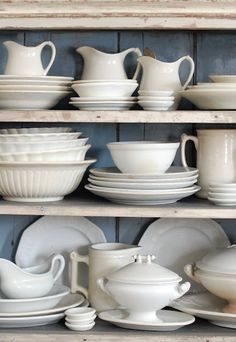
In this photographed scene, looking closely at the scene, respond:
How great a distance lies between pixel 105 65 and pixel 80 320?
0.56 meters

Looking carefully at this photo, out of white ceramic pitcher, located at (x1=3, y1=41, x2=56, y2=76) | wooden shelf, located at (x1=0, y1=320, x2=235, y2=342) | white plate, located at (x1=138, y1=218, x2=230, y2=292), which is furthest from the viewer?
white plate, located at (x1=138, y1=218, x2=230, y2=292)

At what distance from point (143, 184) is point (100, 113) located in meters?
0.17

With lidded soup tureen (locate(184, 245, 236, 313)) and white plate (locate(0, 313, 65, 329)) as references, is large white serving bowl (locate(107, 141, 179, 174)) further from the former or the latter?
white plate (locate(0, 313, 65, 329))

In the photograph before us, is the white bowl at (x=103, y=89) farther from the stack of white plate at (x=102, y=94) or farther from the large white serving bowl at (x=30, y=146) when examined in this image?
the large white serving bowl at (x=30, y=146)

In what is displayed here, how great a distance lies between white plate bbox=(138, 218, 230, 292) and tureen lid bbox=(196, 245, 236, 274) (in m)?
0.13

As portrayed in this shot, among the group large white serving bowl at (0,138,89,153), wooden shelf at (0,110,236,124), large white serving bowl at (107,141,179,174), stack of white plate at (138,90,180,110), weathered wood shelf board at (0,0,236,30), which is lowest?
large white serving bowl at (107,141,179,174)

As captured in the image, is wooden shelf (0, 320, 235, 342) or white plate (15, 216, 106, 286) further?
white plate (15, 216, 106, 286)

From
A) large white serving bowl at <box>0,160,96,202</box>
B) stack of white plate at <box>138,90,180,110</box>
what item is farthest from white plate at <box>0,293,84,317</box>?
stack of white plate at <box>138,90,180,110</box>

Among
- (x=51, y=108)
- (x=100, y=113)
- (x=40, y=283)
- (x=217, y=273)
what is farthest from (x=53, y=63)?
(x=217, y=273)

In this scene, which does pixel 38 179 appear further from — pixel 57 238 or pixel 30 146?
pixel 57 238

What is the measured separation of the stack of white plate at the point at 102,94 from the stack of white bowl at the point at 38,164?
0.08 m

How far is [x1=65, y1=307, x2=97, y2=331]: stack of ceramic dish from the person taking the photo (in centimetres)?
156

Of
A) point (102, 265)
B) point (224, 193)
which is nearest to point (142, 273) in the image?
point (102, 265)

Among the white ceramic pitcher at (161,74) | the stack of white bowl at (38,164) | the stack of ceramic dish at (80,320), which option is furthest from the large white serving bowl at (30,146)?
the stack of ceramic dish at (80,320)
